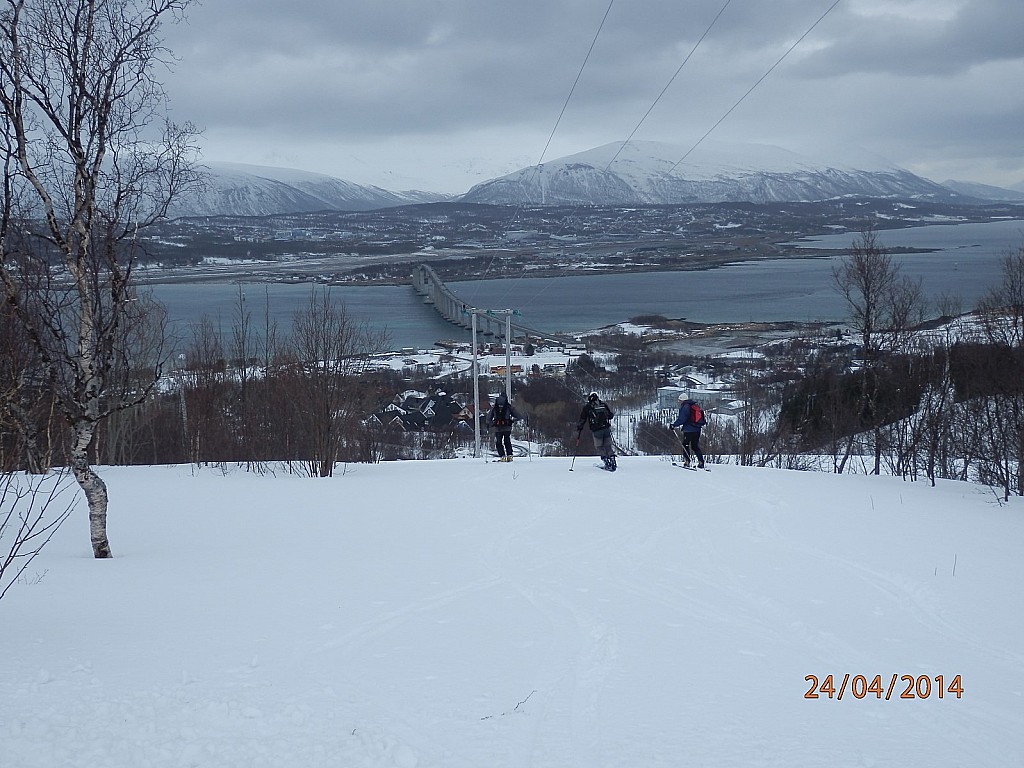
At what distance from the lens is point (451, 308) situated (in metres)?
39.5

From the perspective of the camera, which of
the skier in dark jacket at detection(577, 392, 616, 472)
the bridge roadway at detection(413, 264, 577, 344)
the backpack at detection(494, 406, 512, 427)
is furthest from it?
the bridge roadway at detection(413, 264, 577, 344)

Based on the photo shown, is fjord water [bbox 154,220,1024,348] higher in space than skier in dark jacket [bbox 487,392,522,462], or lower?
higher

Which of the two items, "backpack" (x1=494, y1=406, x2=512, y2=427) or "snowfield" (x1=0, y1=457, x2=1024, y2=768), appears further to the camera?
"backpack" (x1=494, y1=406, x2=512, y2=427)

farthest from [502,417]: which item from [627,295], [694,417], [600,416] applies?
[627,295]

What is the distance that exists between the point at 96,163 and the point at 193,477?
8.89 m

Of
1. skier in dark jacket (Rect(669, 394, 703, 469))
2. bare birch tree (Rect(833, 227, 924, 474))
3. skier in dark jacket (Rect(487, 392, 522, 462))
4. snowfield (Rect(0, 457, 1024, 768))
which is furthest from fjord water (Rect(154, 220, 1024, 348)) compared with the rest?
snowfield (Rect(0, 457, 1024, 768))

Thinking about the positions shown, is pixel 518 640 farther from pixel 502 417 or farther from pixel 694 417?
pixel 502 417

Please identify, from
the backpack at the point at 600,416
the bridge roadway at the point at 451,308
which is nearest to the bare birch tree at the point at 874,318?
the bridge roadway at the point at 451,308

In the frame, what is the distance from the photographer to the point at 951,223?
314 feet

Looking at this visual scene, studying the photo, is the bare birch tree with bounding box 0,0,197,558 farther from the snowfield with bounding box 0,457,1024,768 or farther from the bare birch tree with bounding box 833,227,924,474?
the bare birch tree with bounding box 833,227,924,474
